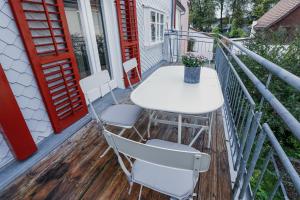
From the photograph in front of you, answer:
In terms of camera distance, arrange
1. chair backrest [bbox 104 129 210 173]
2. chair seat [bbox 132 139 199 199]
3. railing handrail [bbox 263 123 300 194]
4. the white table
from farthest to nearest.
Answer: the white table → chair seat [bbox 132 139 199 199] → chair backrest [bbox 104 129 210 173] → railing handrail [bbox 263 123 300 194]

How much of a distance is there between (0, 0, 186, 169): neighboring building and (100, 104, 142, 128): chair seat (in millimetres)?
657

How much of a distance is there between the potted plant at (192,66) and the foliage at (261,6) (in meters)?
28.4

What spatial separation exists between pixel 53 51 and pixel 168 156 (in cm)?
187

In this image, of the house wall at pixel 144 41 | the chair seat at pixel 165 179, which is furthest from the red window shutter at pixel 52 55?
the house wall at pixel 144 41

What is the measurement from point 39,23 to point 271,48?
3788 mm

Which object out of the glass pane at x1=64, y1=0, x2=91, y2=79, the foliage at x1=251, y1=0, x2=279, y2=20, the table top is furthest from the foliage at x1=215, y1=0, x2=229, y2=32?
the table top

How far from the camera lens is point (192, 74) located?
1.80 m

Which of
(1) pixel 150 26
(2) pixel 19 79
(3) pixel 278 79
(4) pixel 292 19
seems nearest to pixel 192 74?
(2) pixel 19 79

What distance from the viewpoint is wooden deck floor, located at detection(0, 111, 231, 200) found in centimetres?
146

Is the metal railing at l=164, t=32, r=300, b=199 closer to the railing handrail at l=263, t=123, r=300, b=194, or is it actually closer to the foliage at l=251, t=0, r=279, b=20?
the railing handrail at l=263, t=123, r=300, b=194

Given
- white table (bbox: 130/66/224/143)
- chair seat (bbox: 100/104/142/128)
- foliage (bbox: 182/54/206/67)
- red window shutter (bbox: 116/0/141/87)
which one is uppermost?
red window shutter (bbox: 116/0/141/87)

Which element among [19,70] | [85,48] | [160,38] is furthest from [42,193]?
[160,38]

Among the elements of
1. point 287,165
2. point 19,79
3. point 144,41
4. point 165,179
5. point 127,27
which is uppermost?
point 127,27

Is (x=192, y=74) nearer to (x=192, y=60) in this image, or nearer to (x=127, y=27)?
(x=192, y=60)
